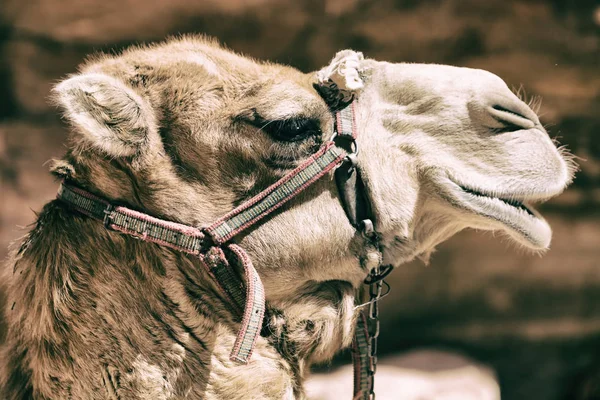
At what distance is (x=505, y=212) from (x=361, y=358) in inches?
30.5

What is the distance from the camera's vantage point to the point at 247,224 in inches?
83.0

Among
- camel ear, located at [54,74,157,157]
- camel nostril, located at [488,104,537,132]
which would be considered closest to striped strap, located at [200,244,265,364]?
camel ear, located at [54,74,157,157]

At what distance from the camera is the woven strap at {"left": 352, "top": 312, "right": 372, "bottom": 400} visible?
2426mm

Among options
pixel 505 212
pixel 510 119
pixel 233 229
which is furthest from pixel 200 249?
pixel 510 119

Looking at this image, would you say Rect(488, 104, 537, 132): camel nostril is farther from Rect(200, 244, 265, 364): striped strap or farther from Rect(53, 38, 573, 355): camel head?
Rect(200, 244, 265, 364): striped strap

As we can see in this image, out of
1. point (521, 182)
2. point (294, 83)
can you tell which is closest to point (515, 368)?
point (521, 182)

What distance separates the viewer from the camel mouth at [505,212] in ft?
6.95

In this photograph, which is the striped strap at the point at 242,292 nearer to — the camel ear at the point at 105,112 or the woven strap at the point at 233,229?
the woven strap at the point at 233,229

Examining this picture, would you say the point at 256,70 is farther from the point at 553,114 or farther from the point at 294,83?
the point at 553,114

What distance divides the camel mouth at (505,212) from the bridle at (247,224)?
1.03ft

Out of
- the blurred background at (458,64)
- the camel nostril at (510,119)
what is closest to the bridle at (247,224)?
the camel nostril at (510,119)

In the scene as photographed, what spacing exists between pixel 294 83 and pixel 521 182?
82cm

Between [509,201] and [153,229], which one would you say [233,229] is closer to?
[153,229]

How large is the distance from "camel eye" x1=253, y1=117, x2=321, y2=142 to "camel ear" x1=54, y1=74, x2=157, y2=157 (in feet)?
1.27
